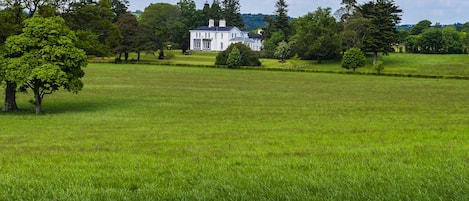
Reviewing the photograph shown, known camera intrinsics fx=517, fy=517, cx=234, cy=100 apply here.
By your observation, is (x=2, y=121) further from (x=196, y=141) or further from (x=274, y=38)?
(x=274, y=38)

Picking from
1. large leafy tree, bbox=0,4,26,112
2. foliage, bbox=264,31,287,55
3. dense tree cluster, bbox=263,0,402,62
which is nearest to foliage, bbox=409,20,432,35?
dense tree cluster, bbox=263,0,402,62

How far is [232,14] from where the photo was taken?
608 ft

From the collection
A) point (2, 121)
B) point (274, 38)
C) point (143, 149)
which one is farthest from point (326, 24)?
point (143, 149)

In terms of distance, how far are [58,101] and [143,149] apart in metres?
25.9

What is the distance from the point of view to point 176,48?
155m

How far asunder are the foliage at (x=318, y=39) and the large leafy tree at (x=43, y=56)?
3242 inches

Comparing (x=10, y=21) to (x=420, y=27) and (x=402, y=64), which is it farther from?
(x=420, y=27)

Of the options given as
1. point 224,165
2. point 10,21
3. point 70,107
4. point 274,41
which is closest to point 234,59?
point 274,41

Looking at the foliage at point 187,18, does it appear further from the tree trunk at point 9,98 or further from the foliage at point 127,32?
the tree trunk at point 9,98

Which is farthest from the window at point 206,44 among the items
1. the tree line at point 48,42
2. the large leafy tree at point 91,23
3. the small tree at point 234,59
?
the large leafy tree at point 91,23

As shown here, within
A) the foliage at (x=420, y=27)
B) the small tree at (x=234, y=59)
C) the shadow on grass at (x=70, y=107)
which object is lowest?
the shadow on grass at (x=70, y=107)

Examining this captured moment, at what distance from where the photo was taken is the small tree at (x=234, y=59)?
97312mm

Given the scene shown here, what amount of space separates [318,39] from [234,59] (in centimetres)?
2216

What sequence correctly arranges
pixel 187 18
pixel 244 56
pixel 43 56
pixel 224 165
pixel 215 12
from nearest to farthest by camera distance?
pixel 224 165 < pixel 43 56 < pixel 244 56 < pixel 187 18 < pixel 215 12
